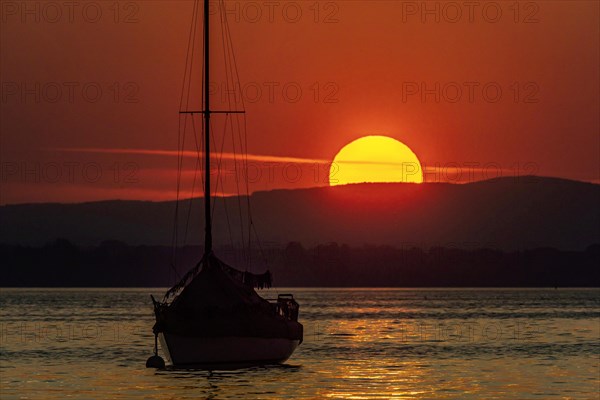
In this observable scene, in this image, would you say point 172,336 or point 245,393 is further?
point 172,336

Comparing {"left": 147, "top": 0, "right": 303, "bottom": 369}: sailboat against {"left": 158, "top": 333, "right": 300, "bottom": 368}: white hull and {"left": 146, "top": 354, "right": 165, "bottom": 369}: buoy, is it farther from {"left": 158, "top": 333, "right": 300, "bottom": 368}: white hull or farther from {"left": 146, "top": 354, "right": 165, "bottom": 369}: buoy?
{"left": 146, "top": 354, "right": 165, "bottom": 369}: buoy

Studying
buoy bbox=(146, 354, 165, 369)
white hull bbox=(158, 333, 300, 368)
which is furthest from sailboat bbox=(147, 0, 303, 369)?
buoy bbox=(146, 354, 165, 369)

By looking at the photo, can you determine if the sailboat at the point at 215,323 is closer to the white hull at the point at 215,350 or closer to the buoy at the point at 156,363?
the white hull at the point at 215,350

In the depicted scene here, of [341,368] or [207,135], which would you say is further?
[341,368]

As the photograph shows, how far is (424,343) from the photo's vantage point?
10944 cm

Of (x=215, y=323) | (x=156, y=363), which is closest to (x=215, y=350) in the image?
(x=215, y=323)

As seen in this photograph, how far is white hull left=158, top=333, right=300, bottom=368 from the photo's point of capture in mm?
66125

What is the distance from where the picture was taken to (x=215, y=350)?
6619 centimetres

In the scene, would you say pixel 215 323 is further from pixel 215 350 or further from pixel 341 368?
pixel 341 368

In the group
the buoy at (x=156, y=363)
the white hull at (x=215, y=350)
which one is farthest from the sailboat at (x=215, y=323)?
the buoy at (x=156, y=363)

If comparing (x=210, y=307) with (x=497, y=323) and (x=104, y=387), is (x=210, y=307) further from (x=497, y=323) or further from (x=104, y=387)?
(x=497, y=323)

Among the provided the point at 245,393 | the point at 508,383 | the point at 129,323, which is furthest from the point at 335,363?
the point at 129,323

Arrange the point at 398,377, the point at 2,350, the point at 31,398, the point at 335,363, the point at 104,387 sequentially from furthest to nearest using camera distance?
the point at 2,350 < the point at 335,363 < the point at 398,377 < the point at 104,387 < the point at 31,398

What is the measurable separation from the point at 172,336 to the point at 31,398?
9.06m
